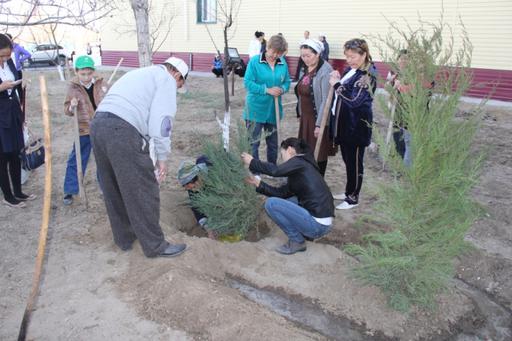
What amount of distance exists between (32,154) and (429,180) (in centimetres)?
394

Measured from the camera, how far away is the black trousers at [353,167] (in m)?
4.49

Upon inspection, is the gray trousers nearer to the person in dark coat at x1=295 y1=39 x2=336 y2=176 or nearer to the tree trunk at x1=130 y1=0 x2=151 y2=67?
the person in dark coat at x1=295 y1=39 x2=336 y2=176

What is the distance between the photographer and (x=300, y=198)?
394 centimetres

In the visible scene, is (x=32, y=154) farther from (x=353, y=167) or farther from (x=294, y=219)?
(x=353, y=167)

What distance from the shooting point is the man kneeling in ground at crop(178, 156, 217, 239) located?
4.31m

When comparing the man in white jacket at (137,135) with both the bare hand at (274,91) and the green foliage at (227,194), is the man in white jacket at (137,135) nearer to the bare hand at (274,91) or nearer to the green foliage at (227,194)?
the green foliage at (227,194)

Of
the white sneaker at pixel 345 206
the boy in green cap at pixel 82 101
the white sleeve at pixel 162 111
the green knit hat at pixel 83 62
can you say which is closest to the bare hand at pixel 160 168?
the white sleeve at pixel 162 111

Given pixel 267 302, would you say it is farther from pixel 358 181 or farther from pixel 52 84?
pixel 52 84

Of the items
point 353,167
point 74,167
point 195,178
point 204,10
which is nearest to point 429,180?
point 353,167

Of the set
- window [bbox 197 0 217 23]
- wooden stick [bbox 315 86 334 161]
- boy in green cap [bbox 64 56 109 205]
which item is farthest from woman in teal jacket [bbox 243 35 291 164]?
window [bbox 197 0 217 23]

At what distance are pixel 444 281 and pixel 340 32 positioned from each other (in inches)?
507

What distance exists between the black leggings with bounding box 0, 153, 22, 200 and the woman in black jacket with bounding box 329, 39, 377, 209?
11.0 feet

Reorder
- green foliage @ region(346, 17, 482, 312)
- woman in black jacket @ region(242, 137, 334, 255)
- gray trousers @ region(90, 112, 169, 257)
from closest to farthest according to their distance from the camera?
green foliage @ region(346, 17, 482, 312), gray trousers @ region(90, 112, 169, 257), woman in black jacket @ region(242, 137, 334, 255)

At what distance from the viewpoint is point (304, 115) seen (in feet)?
16.1
